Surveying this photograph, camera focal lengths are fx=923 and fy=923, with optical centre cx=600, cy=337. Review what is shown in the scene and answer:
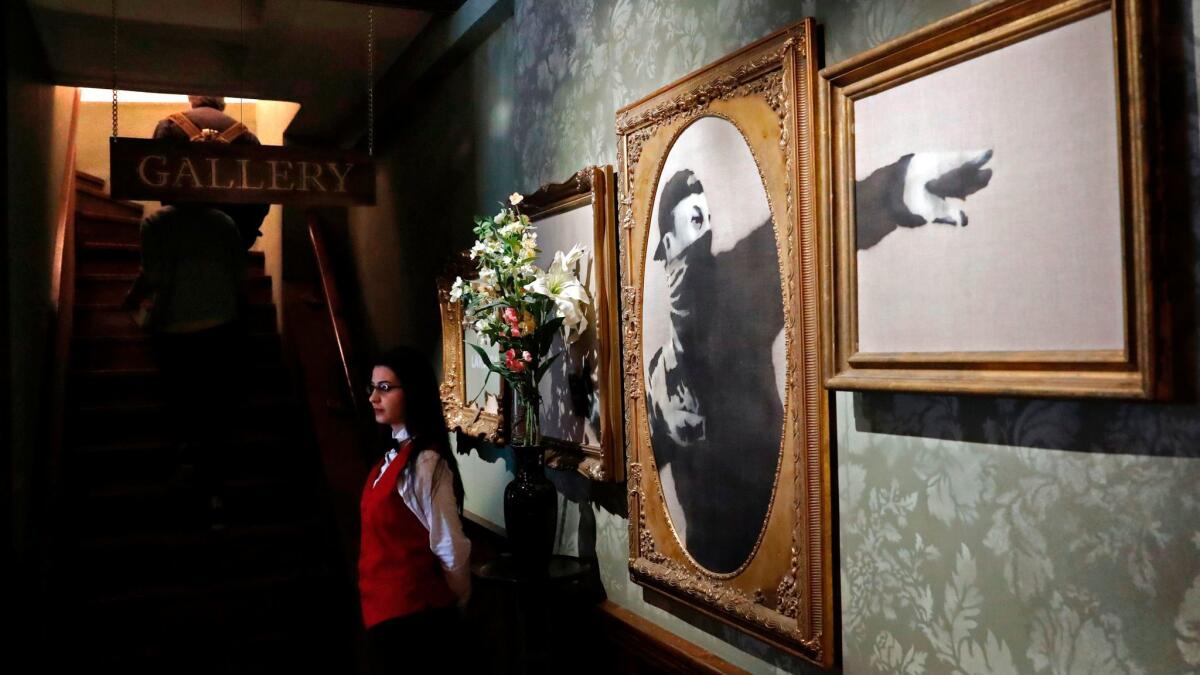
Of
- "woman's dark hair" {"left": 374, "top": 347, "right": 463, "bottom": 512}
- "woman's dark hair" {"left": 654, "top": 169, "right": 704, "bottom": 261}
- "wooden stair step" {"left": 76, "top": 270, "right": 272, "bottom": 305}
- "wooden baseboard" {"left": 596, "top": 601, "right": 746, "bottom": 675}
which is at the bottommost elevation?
"wooden baseboard" {"left": 596, "top": 601, "right": 746, "bottom": 675}

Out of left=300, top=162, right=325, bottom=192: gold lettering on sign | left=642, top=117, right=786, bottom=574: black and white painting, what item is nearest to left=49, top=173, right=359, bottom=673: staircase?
left=300, top=162, right=325, bottom=192: gold lettering on sign

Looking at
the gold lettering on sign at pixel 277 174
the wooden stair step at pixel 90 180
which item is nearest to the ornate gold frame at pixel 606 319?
the gold lettering on sign at pixel 277 174

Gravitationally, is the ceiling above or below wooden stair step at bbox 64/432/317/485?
above

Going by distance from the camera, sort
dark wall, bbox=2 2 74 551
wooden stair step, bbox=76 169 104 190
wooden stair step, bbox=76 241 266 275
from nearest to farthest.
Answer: dark wall, bbox=2 2 74 551
wooden stair step, bbox=76 241 266 275
wooden stair step, bbox=76 169 104 190

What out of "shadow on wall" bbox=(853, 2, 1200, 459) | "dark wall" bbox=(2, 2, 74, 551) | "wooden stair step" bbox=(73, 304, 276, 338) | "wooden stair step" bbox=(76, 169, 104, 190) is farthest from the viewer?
"wooden stair step" bbox=(76, 169, 104, 190)

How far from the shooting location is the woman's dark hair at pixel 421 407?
2689mm

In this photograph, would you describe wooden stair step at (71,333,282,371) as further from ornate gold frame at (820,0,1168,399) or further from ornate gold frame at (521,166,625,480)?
ornate gold frame at (820,0,1168,399)

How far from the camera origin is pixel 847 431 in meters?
1.85

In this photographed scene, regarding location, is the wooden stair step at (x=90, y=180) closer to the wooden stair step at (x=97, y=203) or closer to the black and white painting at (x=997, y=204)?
the wooden stair step at (x=97, y=203)

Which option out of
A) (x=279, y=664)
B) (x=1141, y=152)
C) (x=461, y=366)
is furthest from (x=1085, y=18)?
(x=279, y=664)

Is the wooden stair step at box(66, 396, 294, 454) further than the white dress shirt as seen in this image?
Yes

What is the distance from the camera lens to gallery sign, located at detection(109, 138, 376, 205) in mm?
3246

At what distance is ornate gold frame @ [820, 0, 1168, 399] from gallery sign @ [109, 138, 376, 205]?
2.27 metres

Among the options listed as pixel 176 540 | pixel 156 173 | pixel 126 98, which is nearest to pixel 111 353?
pixel 176 540
